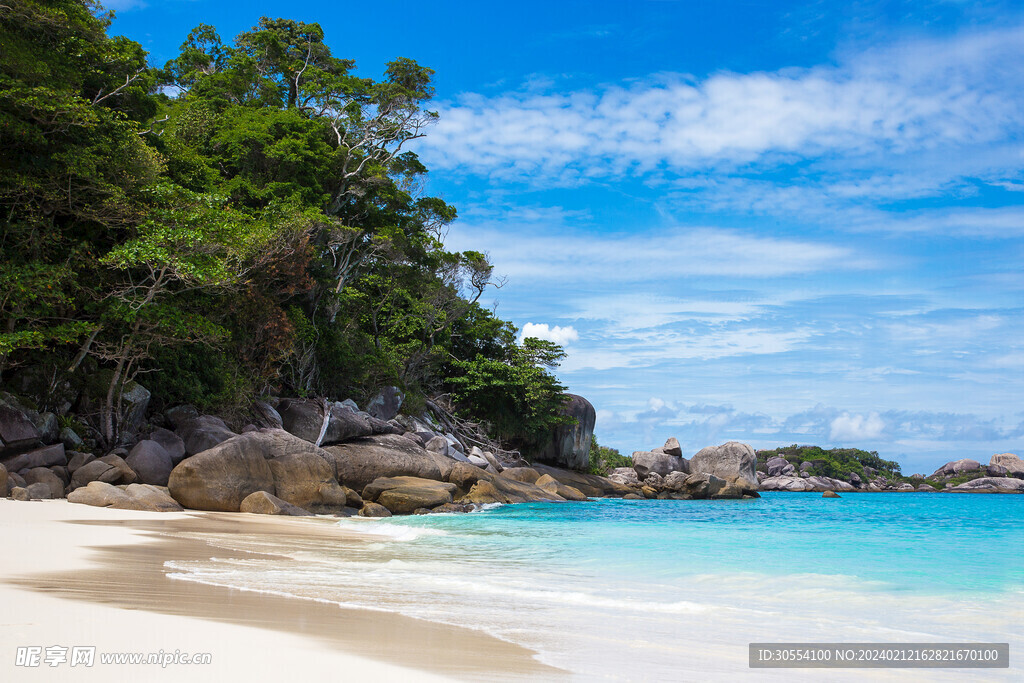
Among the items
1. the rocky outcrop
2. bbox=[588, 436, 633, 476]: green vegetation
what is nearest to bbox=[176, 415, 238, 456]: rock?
the rocky outcrop

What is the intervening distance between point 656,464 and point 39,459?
90.5ft

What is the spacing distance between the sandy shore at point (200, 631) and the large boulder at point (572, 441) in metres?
24.8

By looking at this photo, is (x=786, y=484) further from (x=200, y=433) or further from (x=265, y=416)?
(x=200, y=433)

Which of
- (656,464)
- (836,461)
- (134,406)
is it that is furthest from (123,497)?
(836,461)

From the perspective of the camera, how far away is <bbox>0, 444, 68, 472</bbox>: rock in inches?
442

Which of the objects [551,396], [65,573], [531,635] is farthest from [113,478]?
[551,396]

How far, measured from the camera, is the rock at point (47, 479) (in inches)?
426

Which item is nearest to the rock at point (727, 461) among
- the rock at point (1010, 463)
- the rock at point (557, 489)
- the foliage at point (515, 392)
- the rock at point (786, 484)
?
the foliage at point (515, 392)

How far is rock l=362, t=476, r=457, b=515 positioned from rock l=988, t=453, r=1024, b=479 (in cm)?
6271

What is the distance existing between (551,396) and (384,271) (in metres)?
8.65

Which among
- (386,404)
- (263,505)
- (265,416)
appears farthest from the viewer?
(386,404)

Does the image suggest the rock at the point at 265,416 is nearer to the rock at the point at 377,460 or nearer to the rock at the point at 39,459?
the rock at the point at 377,460

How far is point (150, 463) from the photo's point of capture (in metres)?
→ 12.6

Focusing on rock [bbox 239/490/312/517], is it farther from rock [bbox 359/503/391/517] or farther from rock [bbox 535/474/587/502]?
rock [bbox 535/474/587/502]
